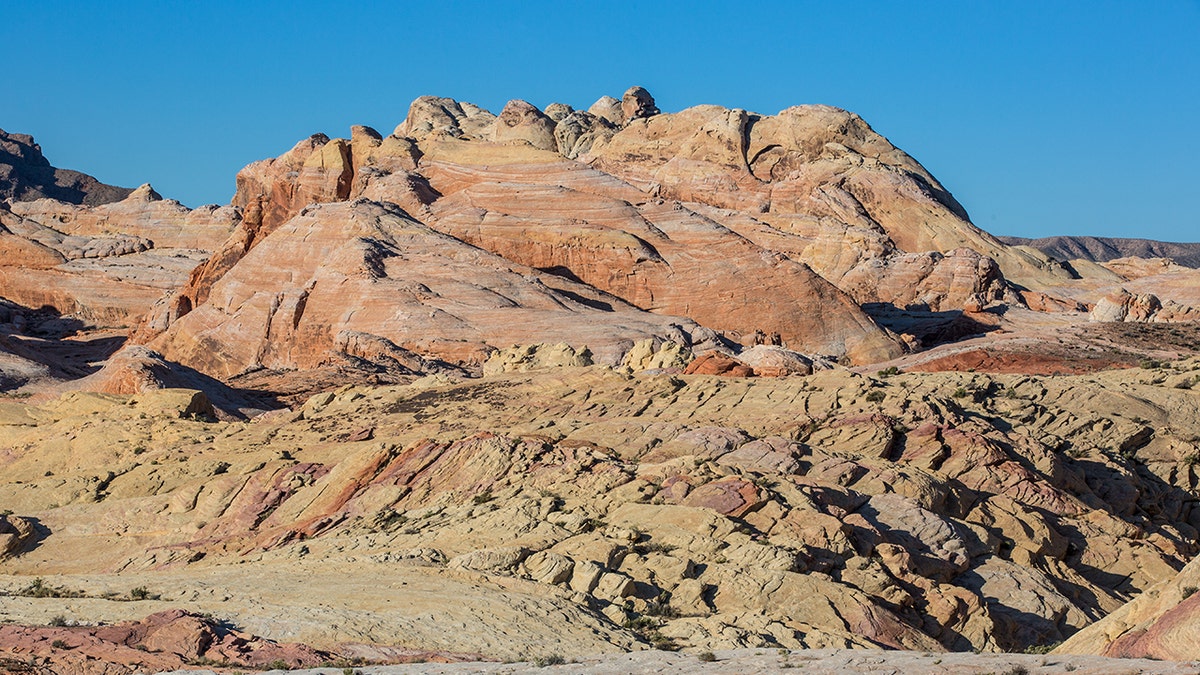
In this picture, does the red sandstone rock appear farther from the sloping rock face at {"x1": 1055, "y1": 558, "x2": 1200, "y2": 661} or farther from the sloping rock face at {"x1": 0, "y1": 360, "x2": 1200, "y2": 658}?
the sloping rock face at {"x1": 1055, "y1": 558, "x2": 1200, "y2": 661}

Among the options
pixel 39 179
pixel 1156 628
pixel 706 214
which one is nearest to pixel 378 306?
pixel 706 214

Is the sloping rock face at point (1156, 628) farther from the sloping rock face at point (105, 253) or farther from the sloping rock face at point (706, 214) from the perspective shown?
the sloping rock face at point (105, 253)

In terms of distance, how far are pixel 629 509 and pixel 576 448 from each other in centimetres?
420

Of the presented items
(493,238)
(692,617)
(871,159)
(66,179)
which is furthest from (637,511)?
(66,179)

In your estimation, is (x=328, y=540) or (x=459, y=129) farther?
(x=459, y=129)

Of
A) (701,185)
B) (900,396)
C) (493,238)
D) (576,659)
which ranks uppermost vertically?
(701,185)

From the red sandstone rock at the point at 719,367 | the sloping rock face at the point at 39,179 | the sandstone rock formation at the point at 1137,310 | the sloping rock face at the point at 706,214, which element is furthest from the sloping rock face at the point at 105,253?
the sloping rock face at the point at 39,179

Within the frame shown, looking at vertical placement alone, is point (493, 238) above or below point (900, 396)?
above

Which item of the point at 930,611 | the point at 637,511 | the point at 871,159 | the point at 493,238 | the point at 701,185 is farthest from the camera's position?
the point at 871,159

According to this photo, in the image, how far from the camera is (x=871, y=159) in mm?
98375

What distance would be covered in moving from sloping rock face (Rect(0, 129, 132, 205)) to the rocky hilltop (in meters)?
94.1

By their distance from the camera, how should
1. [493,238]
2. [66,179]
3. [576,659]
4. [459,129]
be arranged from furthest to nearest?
[66,179] < [459,129] < [493,238] < [576,659]

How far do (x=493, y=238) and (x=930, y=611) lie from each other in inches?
1969

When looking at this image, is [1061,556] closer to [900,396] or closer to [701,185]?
[900,396]
